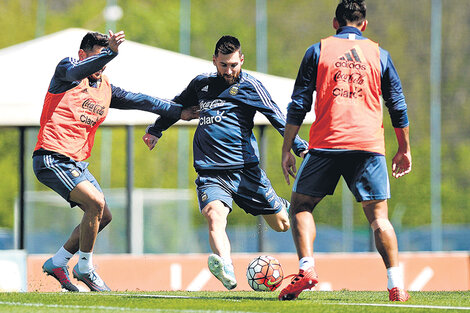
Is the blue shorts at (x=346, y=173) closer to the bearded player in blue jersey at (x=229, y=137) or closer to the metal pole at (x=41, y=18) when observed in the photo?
the bearded player in blue jersey at (x=229, y=137)

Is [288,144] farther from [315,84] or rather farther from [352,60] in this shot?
[352,60]

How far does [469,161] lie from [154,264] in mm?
16340

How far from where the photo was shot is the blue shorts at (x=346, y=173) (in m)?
5.79

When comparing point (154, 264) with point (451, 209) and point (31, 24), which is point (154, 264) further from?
point (31, 24)

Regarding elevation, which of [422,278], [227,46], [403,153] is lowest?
[422,278]

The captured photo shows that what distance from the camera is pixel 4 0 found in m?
34.0

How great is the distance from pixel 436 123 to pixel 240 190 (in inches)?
682

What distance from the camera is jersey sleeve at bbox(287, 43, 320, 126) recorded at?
575cm

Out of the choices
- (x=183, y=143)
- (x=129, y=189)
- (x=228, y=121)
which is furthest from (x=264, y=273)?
(x=183, y=143)

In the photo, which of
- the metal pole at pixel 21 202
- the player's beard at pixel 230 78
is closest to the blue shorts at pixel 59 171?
the player's beard at pixel 230 78

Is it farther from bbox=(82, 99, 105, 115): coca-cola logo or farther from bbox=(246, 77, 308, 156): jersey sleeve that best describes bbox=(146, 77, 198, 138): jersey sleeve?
bbox=(246, 77, 308, 156): jersey sleeve

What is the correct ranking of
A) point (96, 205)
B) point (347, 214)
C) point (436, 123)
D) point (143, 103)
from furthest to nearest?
1. point (436, 123)
2. point (347, 214)
3. point (143, 103)
4. point (96, 205)

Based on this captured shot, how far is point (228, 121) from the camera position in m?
6.75

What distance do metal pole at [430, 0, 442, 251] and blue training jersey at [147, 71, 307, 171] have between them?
47.1 feet
